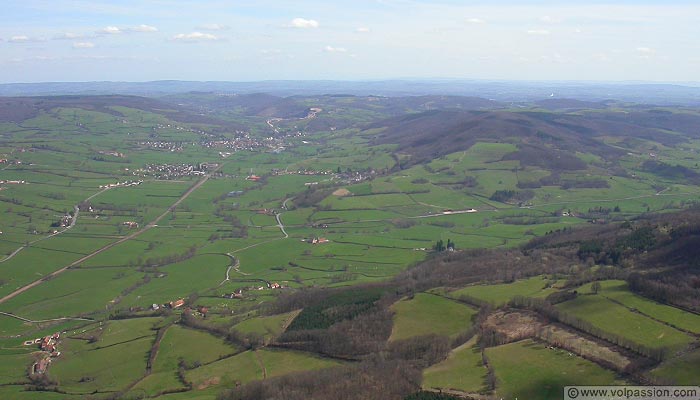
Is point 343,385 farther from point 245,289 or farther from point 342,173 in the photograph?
point 342,173

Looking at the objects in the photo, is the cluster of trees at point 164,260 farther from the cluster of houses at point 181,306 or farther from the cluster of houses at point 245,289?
the cluster of houses at point 245,289

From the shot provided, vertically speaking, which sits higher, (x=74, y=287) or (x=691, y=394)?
(x=691, y=394)

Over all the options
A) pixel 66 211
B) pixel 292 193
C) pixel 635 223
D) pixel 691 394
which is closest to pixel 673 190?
pixel 635 223

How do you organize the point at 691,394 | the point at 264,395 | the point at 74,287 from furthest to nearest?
the point at 74,287 < the point at 264,395 < the point at 691,394

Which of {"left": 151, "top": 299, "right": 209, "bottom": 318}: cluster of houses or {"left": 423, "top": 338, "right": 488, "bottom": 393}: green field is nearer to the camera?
{"left": 423, "top": 338, "right": 488, "bottom": 393}: green field

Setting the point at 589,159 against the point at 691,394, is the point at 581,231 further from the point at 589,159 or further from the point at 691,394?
the point at 589,159

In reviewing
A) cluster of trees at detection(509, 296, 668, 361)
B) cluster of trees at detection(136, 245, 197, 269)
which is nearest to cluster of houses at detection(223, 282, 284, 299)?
cluster of trees at detection(136, 245, 197, 269)

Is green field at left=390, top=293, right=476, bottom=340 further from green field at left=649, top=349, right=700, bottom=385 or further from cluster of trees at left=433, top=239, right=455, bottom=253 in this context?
cluster of trees at left=433, top=239, right=455, bottom=253
